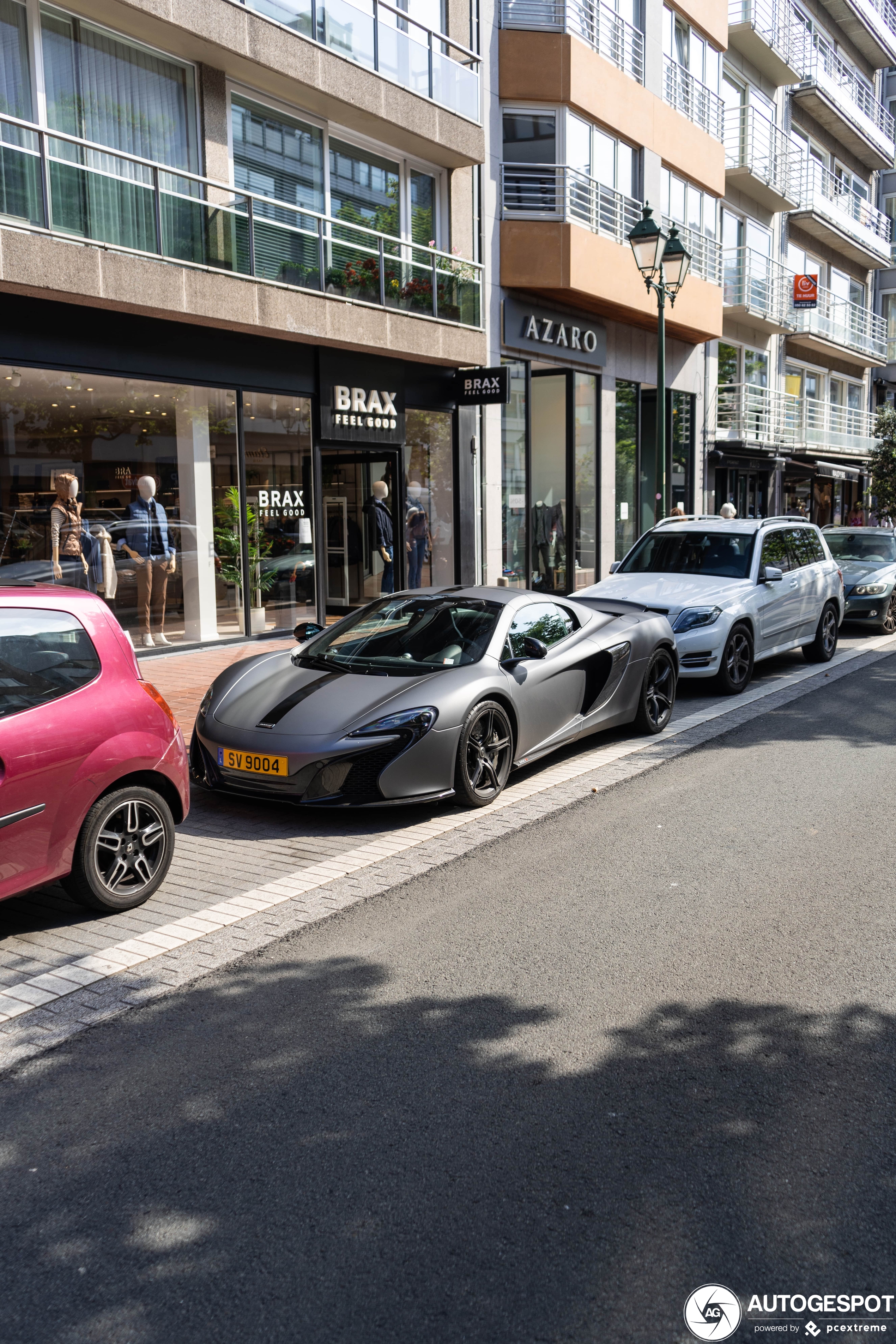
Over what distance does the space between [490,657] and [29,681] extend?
11.1 feet

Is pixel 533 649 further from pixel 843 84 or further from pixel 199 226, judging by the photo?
pixel 843 84

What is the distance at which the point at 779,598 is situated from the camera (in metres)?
12.8

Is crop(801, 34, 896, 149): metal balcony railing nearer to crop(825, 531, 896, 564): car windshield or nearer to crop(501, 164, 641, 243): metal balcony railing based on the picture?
crop(501, 164, 641, 243): metal balcony railing

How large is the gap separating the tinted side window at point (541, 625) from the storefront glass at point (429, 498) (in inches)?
384

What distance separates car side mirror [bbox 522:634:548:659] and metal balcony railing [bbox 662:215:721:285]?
19008mm

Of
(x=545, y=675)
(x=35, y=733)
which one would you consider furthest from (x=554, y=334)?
(x=35, y=733)

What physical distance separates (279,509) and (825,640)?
23.9 feet

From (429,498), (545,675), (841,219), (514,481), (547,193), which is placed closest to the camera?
(545,675)

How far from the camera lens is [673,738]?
9.62 metres

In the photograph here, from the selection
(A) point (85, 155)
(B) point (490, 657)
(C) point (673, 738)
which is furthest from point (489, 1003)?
(A) point (85, 155)

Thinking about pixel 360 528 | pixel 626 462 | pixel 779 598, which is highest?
pixel 626 462

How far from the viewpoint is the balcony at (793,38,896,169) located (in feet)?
113

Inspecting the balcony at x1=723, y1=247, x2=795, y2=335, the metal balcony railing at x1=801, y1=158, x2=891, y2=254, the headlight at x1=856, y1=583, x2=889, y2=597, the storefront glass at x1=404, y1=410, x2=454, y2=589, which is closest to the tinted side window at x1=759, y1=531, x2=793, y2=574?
the headlight at x1=856, y1=583, x2=889, y2=597

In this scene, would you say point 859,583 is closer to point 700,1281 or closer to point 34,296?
point 34,296
